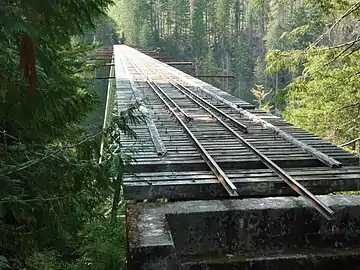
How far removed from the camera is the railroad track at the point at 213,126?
5.33 meters

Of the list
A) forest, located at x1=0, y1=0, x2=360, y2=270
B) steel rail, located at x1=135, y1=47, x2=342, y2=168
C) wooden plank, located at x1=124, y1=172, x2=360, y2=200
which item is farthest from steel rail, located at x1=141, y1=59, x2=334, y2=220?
forest, located at x1=0, y1=0, x2=360, y2=270

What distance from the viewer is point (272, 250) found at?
5.14 m

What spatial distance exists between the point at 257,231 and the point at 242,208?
330mm

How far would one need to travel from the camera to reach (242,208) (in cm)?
495

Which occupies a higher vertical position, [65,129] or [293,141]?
[65,129]

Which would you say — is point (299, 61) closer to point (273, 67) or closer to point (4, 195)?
point (273, 67)

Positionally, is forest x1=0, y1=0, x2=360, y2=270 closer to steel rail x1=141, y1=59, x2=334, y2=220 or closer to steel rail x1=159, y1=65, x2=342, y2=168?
steel rail x1=159, y1=65, x2=342, y2=168

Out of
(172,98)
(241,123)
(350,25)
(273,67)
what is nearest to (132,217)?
(241,123)

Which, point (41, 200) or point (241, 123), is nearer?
point (41, 200)

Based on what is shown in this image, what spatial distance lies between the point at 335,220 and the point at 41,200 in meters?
2.95

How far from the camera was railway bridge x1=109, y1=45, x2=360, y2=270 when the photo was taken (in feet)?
15.8

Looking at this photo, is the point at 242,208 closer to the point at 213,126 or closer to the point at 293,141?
the point at 293,141

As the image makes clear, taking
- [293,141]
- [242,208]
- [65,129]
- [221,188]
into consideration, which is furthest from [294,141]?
[65,129]

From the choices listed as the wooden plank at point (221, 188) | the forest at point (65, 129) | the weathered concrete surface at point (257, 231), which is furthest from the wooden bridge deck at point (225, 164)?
the forest at point (65, 129)
